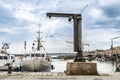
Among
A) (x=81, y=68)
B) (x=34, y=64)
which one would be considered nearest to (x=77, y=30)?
(x=81, y=68)

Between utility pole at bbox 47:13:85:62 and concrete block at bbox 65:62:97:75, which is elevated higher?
utility pole at bbox 47:13:85:62

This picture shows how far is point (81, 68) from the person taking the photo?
921 inches

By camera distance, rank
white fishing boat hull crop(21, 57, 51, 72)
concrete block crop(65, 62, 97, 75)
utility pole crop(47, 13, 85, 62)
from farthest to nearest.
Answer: white fishing boat hull crop(21, 57, 51, 72) < utility pole crop(47, 13, 85, 62) < concrete block crop(65, 62, 97, 75)

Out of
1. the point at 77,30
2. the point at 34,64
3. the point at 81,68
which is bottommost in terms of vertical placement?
the point at 34,64

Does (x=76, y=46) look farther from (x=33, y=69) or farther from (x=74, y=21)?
(x=33, y=69)

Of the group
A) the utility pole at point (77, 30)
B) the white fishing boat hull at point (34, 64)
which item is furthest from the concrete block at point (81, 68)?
the white fishing boat hull at point (34, 64)

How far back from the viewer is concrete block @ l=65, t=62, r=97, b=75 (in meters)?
23.3

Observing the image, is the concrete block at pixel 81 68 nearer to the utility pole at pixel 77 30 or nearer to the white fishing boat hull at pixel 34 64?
the utility pole at pixel 77 30

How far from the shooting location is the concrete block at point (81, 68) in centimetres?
2327

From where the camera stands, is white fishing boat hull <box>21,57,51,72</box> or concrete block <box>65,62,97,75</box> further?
white fishing boat hull <box>21,57,51,72</box>

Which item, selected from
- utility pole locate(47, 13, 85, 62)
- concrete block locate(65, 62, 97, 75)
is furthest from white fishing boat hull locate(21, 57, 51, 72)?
utility pole locate(47, 13, 85, 62)

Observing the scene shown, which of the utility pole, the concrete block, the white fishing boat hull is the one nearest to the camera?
the concrete block

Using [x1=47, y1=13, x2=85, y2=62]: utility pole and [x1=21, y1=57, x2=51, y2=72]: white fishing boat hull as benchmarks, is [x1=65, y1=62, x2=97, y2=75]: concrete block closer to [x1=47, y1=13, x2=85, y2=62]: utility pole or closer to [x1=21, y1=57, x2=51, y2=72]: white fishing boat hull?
[x1=47, y1=13, x2=85, y2=62]: utility pole

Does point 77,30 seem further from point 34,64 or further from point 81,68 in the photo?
point 34,64
